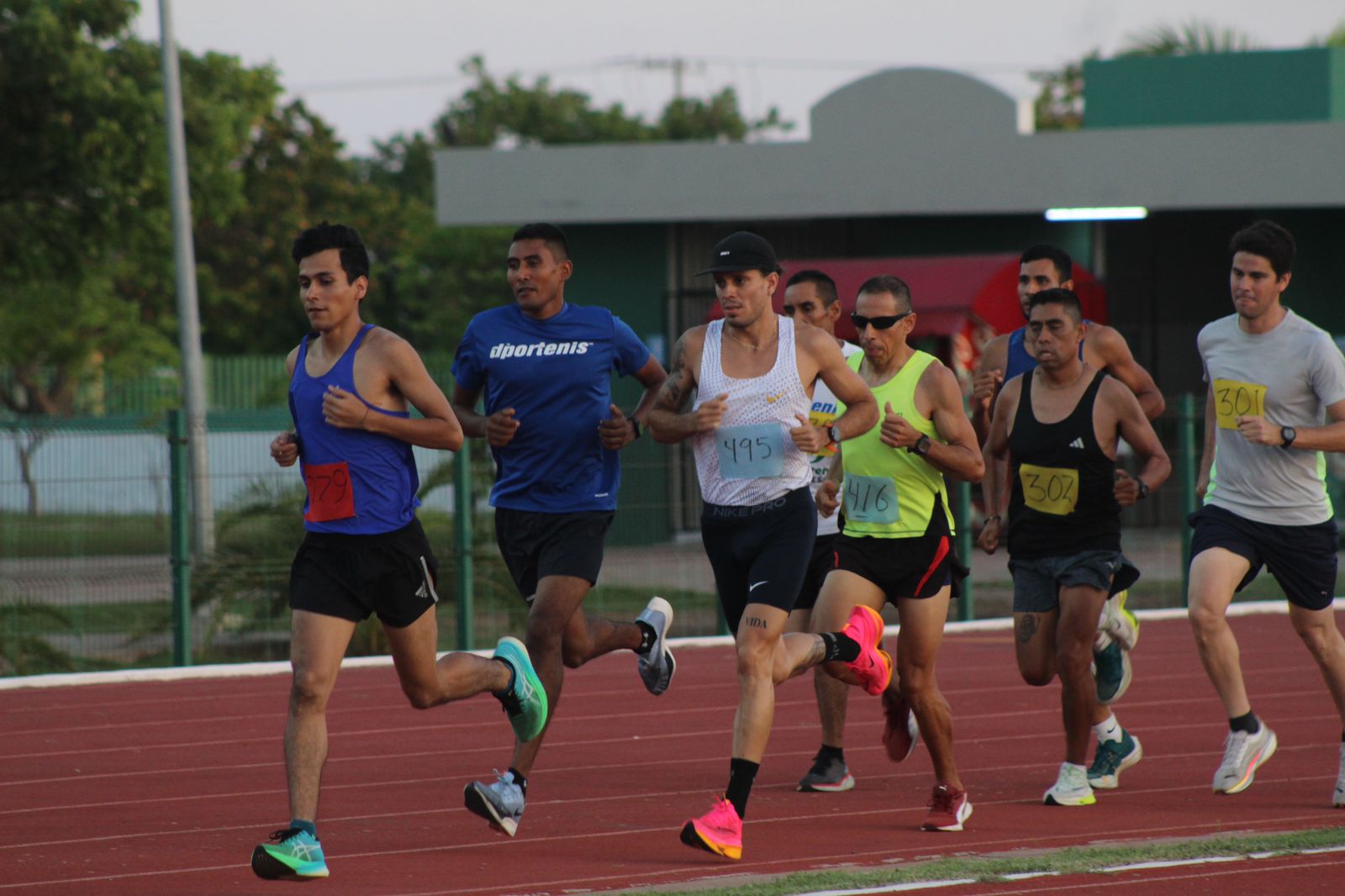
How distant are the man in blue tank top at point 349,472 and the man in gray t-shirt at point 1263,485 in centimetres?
341

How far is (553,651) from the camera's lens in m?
8.14

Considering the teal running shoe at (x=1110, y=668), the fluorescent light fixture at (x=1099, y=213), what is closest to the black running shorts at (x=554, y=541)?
the teal running shoe at (x=1110, y=668)

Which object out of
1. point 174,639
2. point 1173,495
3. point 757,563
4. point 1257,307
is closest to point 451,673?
point 757,563

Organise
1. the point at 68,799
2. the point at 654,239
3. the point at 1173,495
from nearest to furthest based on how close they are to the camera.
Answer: the point at 68,799, the point at 1173,495, the point at 654,239

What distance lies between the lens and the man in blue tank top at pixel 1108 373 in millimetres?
8867

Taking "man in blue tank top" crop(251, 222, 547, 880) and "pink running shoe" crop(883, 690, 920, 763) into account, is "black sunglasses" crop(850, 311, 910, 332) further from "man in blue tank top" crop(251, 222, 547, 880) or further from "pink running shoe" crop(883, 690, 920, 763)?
"man in blue tank top" crop(251, 222, 547, 880)

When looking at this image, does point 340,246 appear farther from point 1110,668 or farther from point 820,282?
point 1110,668

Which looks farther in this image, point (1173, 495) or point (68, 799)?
point (1173, 495)

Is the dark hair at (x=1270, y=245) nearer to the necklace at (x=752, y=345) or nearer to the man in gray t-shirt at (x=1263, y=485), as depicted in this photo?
the man in gray t-shirt at (x=1263, y=485)

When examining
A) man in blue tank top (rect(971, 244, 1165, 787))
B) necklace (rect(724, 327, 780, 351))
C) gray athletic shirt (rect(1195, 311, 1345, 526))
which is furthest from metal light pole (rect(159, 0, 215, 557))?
gray athletic shirt (rect(1195, 311, 1345, 526))

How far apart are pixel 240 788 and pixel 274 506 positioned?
599 cm

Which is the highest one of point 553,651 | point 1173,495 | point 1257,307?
point 1257,307

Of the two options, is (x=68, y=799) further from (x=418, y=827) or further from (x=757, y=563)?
(x=757, y=563)

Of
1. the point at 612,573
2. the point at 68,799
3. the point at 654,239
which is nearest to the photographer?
the point at 68,799
